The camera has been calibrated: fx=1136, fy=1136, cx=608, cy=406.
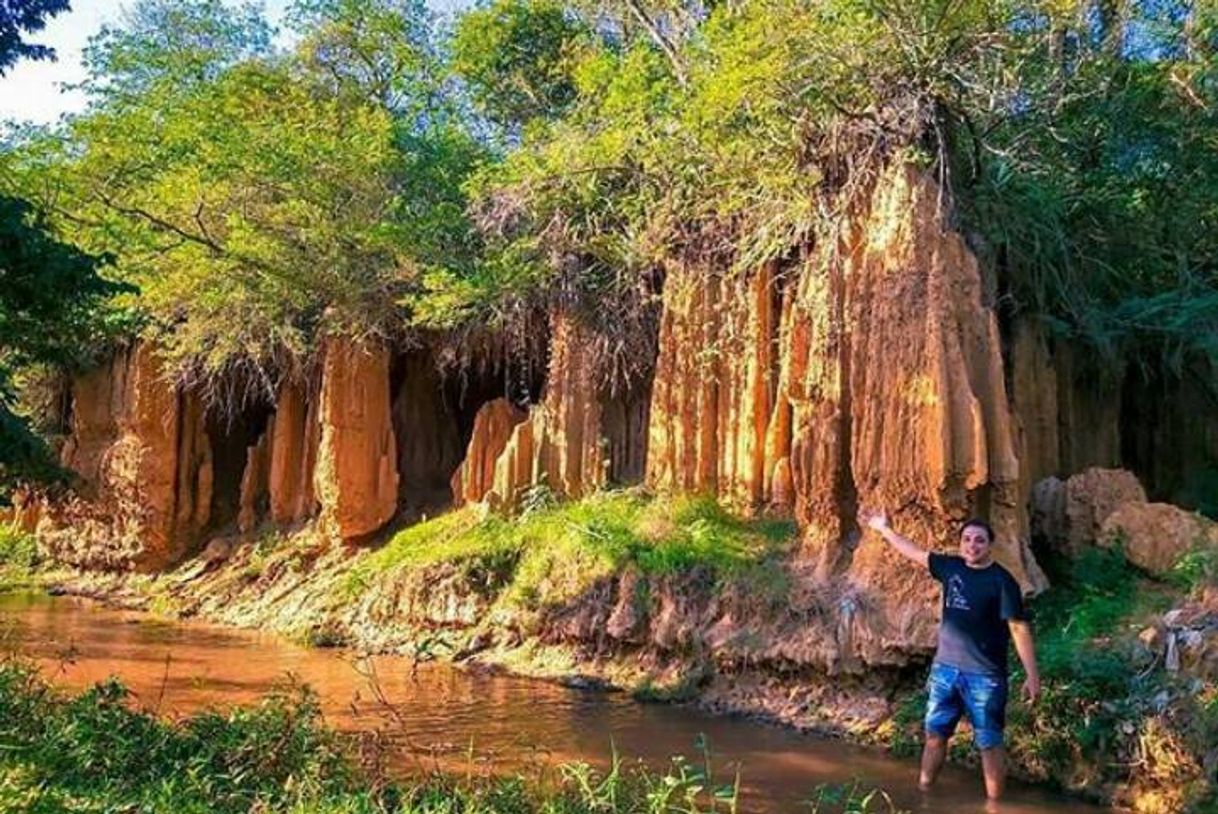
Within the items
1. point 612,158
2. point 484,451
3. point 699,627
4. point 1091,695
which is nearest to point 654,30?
point 612,158

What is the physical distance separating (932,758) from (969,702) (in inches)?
28.3

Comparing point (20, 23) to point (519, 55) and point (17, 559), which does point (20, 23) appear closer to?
point (519, 55)

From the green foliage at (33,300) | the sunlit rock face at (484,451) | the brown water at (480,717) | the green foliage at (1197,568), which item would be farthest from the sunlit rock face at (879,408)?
the green foliage at (33,300)

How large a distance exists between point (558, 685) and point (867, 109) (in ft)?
24.0

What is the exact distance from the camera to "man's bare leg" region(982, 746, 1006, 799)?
8.02m

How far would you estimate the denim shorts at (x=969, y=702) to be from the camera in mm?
7797

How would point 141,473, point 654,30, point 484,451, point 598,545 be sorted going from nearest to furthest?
1. point 598,545
2. point 484,451
3. point 654,30
4. point 141,473

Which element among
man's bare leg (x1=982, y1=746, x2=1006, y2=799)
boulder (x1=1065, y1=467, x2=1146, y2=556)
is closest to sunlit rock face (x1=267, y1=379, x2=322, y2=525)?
boulder (x1=1065, y1=467, x2=1146, y2=556)

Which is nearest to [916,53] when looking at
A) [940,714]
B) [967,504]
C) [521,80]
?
[967,504]

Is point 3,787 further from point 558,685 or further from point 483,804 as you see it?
point 558,685

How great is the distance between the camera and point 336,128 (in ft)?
64.1

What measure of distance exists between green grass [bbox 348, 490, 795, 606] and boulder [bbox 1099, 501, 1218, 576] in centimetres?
342

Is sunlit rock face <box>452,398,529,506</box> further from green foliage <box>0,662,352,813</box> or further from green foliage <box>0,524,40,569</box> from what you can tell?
green foliage <box>0,524,40,569</box>

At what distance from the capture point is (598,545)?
554 inches
